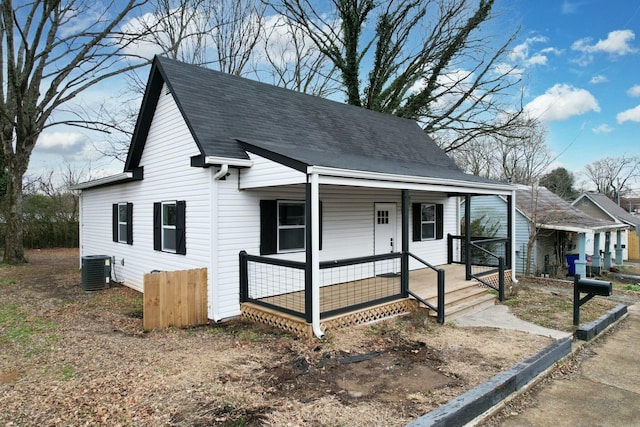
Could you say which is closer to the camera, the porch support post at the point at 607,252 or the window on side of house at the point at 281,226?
the window on side of house at the point at 281,226

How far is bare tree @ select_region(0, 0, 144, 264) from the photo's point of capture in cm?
1424

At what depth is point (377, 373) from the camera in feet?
16.4

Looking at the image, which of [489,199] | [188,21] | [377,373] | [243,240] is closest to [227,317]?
[243,240]

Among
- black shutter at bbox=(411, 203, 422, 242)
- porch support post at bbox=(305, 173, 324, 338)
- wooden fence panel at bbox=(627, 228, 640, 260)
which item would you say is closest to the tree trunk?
porch support post at bbox=(305, 173, 324, 338)

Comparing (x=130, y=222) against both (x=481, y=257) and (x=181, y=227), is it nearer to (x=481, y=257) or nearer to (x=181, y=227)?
(x=181, y=227)

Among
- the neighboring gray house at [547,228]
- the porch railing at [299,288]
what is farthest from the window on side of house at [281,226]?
the neighboring gray house at [547,228]

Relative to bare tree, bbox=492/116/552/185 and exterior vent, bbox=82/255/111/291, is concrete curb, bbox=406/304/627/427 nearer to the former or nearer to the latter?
exterior vent, bbox=82/255/111/291

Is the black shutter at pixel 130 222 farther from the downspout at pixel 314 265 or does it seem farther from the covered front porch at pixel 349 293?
the downspout at pixel 314 265

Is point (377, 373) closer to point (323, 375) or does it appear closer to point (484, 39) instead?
point (323, 375)

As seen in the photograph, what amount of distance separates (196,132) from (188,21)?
18112 millimetres

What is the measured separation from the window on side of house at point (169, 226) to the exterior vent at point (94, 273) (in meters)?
2.42

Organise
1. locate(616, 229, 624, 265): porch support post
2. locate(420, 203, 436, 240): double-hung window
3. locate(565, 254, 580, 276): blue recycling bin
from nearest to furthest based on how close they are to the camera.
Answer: locate(420, 203, 436, 240): double-hung window
locate(565, 254, 580, 276): blue recycling bin
locate(616, 229, 624, 265): porch support post

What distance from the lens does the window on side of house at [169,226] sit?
7.97 m

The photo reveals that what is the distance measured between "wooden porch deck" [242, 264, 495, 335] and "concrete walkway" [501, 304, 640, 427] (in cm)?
268
